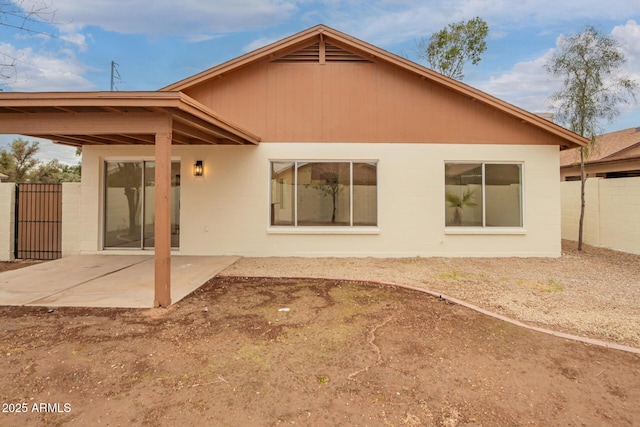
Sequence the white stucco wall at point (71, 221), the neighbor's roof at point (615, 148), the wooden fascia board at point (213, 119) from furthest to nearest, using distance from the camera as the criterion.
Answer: the neighbor's roof at point (615, 148), the white stucco wall at point (71, 221), the wooden fascia board at point (213, 119)

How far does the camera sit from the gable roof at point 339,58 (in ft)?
25.5

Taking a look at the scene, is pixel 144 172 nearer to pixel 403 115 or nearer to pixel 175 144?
pixel 175 144

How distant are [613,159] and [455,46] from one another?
35.1ft

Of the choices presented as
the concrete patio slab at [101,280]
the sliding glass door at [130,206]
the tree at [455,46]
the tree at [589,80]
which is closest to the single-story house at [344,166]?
the sliding glass door at [130,206]

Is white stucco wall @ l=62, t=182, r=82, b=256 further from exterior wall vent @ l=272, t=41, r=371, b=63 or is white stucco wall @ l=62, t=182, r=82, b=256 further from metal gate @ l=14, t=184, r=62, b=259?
exterior wall vent @ l=272, t=41, r=371, b=63

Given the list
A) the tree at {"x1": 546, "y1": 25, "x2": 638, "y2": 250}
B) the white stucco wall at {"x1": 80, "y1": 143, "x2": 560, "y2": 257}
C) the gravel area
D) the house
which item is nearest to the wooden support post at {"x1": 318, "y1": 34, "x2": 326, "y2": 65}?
the white stucco wall at {"x1": 80, "y1": 143, "x2": 560, "y2": 257}

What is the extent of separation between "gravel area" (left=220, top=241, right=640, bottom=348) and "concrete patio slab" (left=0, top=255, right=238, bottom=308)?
0.86 meters

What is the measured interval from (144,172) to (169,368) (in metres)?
6.62

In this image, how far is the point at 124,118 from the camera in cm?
460

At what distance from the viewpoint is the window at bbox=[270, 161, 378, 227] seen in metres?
8.14

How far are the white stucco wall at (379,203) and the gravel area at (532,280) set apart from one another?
1.40 feet

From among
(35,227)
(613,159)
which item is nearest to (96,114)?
(35,227)

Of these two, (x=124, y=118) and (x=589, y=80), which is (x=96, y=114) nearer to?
(x=124, y=118)

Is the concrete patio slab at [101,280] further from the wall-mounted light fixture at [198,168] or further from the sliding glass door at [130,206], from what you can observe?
the wall-mounted light fixture at [198,168]
